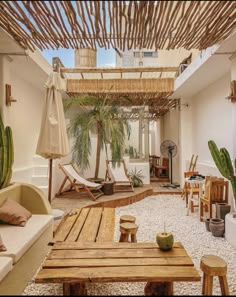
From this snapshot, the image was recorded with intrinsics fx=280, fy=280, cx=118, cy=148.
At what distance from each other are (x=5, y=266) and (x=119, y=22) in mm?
2181

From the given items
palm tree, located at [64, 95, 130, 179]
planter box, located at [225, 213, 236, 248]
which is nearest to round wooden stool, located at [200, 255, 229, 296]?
planter box, located at [225, 213, 236, 248]

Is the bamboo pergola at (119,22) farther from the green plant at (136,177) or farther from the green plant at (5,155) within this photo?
the green plant at (136,177)

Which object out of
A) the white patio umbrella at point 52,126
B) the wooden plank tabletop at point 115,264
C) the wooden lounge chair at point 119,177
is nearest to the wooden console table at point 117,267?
the wooden plank tabletop at point 115,264

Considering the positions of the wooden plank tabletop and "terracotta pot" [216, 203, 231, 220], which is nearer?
the wooden plank tabletop

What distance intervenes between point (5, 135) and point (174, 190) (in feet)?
16.4

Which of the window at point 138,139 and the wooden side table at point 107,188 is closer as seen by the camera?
the wooden side table at point 107,188

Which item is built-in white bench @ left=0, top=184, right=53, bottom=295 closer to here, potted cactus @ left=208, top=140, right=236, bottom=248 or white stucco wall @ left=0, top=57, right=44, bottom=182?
white stucco wall @ left=0, top=57, right=44, bottom=182

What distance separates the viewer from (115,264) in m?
2.08

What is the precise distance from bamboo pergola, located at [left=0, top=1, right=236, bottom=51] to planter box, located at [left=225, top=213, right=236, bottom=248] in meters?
2.35

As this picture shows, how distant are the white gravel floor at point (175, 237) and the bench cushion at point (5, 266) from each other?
409mm

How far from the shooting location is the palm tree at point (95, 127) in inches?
274

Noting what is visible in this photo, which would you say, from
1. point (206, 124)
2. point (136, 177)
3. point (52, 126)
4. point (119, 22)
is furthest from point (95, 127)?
point (119, 22)

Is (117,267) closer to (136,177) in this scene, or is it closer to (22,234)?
(22,234)

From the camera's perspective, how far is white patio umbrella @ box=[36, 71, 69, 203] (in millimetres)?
4258
